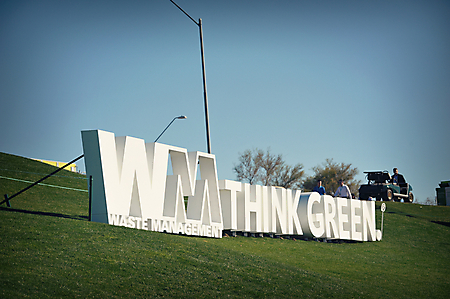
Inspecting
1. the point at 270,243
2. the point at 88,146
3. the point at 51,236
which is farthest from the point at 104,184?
the point at 270,243

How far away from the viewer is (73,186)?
86.5 feet

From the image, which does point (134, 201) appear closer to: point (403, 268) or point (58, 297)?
point (58, 297)

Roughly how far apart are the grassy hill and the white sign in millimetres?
862

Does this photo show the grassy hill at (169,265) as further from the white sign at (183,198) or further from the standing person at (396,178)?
the standing person at (396,178)

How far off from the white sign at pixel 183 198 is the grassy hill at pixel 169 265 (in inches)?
33.9

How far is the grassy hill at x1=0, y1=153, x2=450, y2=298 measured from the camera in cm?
941

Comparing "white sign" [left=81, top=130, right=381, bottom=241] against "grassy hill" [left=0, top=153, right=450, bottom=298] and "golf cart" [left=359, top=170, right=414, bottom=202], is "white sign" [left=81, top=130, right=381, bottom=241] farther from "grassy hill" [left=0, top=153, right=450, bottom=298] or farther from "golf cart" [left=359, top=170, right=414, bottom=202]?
"golf cart" [left=359, top=170, right=414, bottom=202]

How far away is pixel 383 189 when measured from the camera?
4044 centimetres

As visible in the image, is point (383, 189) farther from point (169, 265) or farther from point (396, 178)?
point (169, 265)

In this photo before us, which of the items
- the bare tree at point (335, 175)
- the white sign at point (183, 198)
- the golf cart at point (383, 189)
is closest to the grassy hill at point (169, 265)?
the white sign at point (183, 198)

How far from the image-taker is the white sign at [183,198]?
14579mm

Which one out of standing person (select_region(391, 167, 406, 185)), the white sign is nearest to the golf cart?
standing person (select_region(391, 167, 406, 185))

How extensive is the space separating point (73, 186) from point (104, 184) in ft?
43.0

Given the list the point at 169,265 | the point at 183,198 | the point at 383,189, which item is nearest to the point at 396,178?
the point at 383,189
